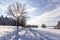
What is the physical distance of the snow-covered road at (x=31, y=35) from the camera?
1729 millimetres

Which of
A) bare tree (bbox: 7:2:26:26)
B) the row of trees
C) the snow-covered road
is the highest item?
bare tree (bbox: 7:2:26:26)

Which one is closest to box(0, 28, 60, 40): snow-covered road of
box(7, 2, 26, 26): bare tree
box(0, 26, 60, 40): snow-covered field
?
box(0, 26, 60, 40): snow-covered field

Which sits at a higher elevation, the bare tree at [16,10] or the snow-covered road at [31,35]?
the bare tree at [16,10]

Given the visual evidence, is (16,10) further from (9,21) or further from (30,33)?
(30,33)

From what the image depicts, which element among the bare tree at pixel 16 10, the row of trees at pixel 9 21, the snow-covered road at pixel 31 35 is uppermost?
the bare tree at pixel 16 10

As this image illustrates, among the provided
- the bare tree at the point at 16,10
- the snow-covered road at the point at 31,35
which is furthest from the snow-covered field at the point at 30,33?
the bare tree at the point at 16,10

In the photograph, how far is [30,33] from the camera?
5.82ft

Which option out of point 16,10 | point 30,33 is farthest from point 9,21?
point 30,33

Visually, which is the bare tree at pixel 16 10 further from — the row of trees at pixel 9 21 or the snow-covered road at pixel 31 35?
the snow-covered road at pixel 31 35

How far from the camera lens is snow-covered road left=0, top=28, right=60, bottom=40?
1.73m

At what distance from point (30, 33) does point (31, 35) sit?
3 cm

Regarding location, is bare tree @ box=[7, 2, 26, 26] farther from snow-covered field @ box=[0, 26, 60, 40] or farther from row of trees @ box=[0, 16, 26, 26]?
snow-covered field @ box=[0, 26, 60, 40]

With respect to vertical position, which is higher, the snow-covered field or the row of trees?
the row of trees

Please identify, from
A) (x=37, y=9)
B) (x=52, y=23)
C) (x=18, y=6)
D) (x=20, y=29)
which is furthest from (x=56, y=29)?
(x=18, y=6)
